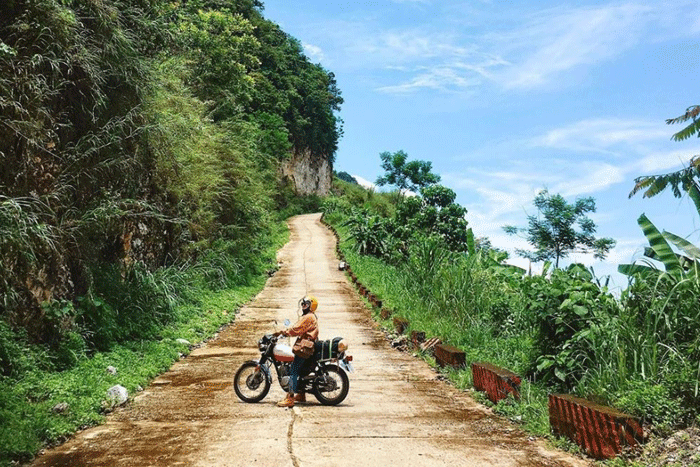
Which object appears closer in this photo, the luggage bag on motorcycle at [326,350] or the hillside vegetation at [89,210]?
the hillside vegetation at [89,210]

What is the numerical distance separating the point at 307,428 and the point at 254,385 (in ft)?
4.61

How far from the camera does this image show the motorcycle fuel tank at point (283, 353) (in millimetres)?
6558

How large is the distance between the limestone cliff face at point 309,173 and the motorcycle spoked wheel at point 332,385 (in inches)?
1696

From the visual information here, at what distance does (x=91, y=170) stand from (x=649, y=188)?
16677 mm

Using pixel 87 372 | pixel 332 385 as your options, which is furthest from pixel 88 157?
pixel 332 385

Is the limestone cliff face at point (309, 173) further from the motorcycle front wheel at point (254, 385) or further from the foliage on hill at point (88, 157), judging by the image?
the motorcycle front wheel at point (254, 385)

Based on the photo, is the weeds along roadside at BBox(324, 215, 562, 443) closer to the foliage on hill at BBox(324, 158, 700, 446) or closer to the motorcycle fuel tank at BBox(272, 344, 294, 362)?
the foliage on hill at BBox(324, 158, 700, 446)

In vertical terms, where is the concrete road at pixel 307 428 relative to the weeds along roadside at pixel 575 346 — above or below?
below

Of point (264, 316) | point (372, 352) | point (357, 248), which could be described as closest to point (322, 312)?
point (264, 316)

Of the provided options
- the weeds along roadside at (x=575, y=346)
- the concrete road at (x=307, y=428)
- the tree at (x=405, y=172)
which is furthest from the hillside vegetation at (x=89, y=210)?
the tree at (x=405, y=172)

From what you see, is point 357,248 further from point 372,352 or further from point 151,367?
point 151,367

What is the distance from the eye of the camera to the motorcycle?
6.48m

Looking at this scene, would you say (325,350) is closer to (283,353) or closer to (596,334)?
(283,353)

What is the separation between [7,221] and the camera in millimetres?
6062
